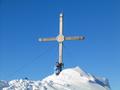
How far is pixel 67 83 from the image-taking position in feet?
138

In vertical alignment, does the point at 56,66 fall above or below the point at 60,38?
below

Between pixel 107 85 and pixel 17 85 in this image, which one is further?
pixel 107 85

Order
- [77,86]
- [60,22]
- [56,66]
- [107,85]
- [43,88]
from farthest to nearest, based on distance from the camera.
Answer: [60,22] → [56,66] → [107,85] → [77,86] → [43,88]

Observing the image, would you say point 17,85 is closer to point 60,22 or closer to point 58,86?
point 58,86

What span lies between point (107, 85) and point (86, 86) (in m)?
4.37

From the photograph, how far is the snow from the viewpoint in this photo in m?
39.4

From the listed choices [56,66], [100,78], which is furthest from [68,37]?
[100,78]

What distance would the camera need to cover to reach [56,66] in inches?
1982

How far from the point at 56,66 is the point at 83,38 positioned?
5297 millimetres

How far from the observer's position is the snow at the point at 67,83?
1553 inches

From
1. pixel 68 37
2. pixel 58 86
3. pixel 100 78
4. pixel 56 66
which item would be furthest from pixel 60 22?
pixel 58 86

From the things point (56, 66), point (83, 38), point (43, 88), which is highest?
point (83, 38)

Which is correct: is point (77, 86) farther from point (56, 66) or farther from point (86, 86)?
point (56, 66)

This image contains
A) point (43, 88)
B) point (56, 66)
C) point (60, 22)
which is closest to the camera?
point (43, 88)
